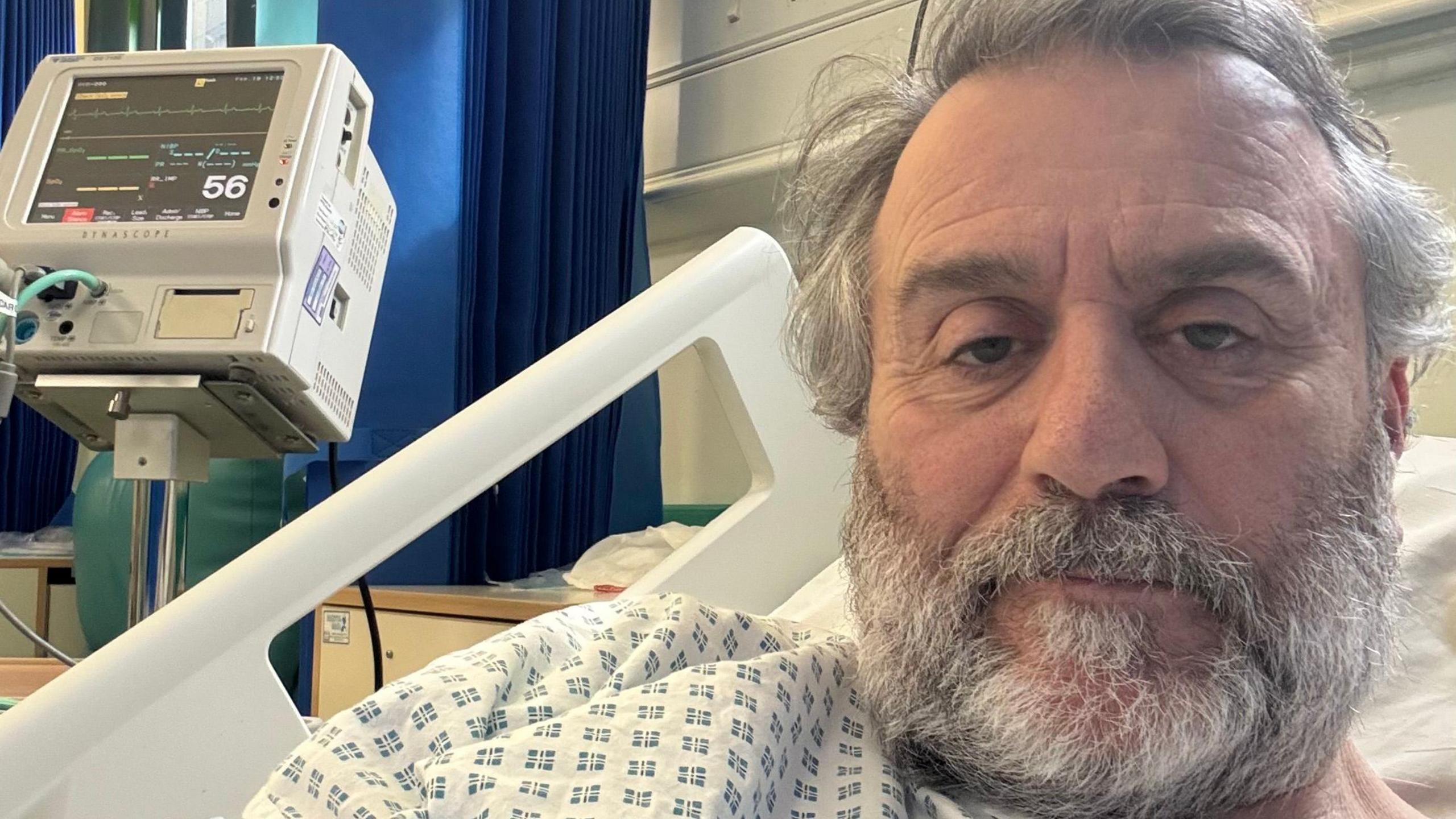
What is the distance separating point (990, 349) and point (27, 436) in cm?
334

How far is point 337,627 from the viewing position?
64.4 inches

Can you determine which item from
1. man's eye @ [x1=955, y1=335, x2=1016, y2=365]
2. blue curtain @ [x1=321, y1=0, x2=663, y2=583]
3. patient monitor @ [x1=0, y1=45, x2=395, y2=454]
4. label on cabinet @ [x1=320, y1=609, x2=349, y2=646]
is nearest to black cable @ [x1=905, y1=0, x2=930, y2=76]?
man's eye @ [x1=955, y1=335, x2=1016, y2=365]

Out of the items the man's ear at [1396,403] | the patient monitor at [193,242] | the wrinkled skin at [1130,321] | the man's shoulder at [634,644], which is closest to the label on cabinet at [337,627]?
the patient monitor at [193,242]

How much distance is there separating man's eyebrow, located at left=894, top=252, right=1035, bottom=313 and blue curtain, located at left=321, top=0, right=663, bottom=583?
55.3 inches

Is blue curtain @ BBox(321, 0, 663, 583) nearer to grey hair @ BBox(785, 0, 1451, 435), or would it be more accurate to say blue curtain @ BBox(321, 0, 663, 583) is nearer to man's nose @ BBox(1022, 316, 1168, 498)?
grey hair @ BBox(785, 0, 1451, 435)

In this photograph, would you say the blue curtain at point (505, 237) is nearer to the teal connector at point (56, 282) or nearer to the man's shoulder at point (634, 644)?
the teal connector at point (56, 282)

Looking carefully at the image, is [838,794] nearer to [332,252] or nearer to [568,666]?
[568,666]

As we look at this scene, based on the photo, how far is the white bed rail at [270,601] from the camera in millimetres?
761

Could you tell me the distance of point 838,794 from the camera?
2.39 feet

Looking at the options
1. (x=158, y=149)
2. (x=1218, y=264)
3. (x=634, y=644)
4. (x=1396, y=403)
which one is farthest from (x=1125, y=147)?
(x=158, y=149)

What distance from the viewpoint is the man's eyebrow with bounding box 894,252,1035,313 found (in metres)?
0.77

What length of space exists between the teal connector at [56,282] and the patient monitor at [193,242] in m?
0.01

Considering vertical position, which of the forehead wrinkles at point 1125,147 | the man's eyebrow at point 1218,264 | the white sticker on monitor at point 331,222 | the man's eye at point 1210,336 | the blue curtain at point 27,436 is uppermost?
the forehead wrinkles at point 1125,147

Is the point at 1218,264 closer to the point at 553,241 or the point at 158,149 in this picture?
the point at 158,149
